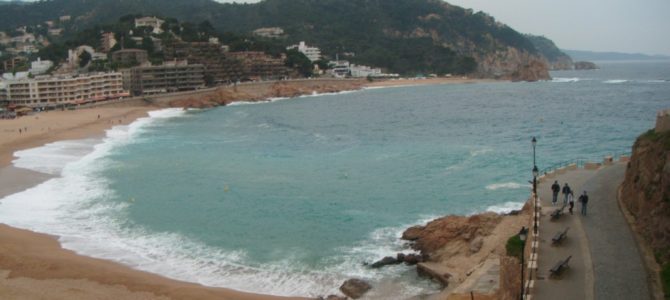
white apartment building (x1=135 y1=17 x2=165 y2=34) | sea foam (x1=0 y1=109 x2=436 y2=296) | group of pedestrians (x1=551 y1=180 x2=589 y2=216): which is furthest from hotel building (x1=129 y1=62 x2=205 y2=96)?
group of pedestrians (x1=551 y1=180 x2=589 y2=216)

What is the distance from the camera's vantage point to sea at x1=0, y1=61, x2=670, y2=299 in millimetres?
20078

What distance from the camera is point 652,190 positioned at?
14711 mm

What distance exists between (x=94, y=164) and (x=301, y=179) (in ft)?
43.1

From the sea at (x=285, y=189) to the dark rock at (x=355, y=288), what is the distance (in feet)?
0.98

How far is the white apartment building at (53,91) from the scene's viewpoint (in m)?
79.2

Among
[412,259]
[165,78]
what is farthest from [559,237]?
[165,78]

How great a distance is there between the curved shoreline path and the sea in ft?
12.5

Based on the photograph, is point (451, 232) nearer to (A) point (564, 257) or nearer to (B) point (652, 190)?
(A) point (564, 257)

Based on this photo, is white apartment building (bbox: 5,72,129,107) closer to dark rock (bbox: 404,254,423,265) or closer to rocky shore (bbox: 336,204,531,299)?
rocky shore (bbox: 336,204,531,299)

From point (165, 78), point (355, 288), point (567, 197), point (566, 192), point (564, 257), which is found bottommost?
point (355, 288)

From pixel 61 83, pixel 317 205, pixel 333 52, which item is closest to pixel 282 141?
pixel 317 205

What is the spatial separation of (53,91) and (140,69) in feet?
44.7

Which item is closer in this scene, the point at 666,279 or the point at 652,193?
the point at 666,279

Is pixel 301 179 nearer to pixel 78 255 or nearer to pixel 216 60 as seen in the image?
pixel 78 255
